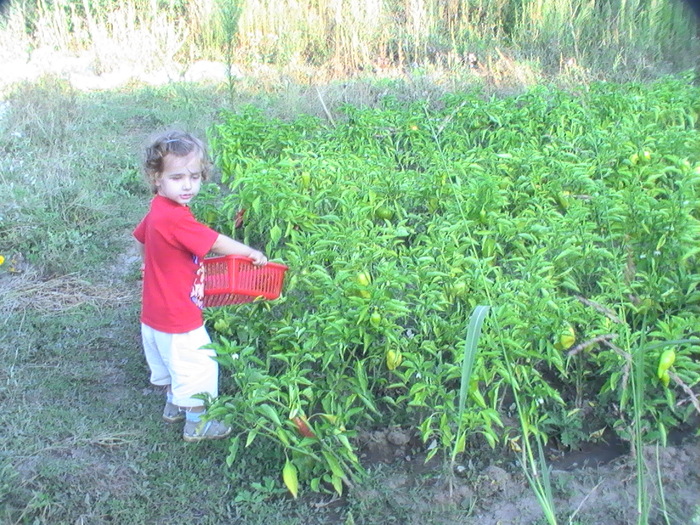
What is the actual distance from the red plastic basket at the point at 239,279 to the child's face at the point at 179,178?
271 mm

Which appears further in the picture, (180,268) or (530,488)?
(180,268)

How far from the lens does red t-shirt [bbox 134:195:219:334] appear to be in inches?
117

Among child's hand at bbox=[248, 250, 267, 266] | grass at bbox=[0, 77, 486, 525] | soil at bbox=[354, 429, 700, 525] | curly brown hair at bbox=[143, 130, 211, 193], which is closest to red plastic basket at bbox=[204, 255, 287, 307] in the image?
child's hand at bbox=[248, 250, 267, 266]

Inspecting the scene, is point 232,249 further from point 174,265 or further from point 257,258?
point 174,265

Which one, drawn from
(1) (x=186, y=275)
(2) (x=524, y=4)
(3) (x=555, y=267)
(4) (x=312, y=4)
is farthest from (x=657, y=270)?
(4) (x=312, y=4)

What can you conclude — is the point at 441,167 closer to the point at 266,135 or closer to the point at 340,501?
the point at 266,135

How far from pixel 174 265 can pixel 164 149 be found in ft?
1.48

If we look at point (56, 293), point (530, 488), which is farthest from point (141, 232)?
point (530, 488)

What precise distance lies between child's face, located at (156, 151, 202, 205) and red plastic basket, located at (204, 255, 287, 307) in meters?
0.27

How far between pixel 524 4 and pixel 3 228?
21.0ft

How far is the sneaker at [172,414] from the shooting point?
3.23 meters

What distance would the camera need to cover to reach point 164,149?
3068mm

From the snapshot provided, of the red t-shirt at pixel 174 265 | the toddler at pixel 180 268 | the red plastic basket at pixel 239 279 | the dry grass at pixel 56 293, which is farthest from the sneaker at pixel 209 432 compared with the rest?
the dry grass at pixel 56 293

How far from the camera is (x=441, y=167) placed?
414cm
